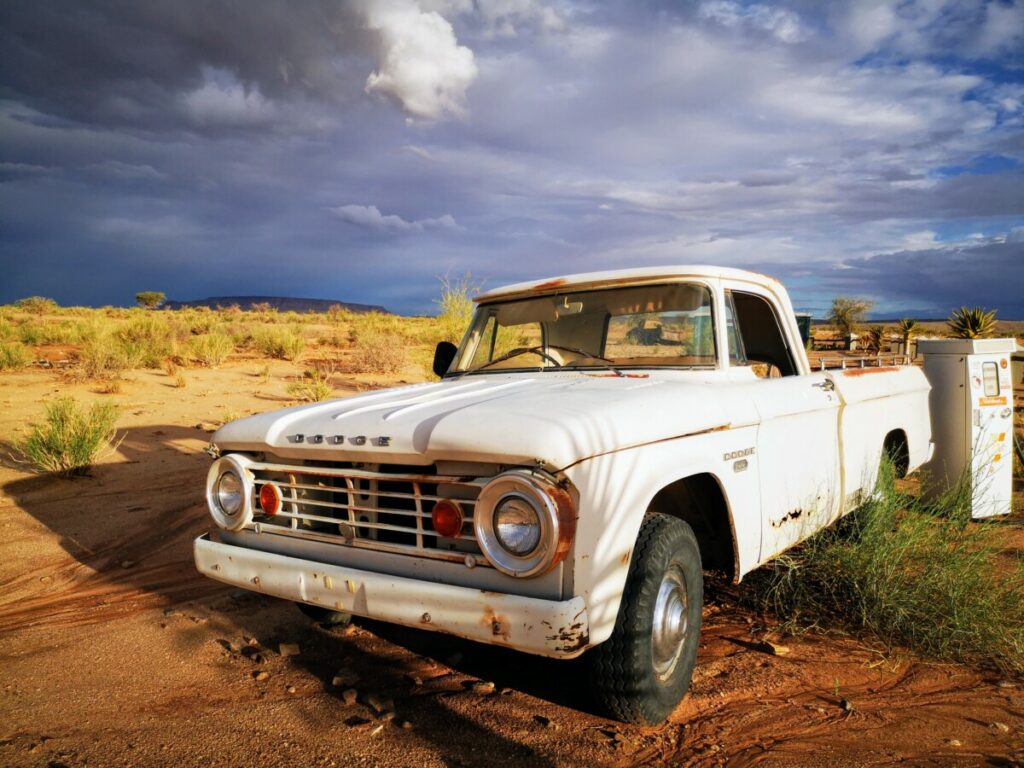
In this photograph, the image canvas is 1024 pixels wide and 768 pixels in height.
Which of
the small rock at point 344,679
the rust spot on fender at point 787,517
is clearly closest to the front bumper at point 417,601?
the small rock at point 344,679

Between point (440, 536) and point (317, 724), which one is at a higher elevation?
point (440, 536)

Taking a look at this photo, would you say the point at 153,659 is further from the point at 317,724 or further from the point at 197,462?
the point at 197,462

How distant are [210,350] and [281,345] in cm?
251

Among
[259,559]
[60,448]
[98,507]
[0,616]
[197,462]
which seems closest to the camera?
[259,559]

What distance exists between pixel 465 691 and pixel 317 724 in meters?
0.62

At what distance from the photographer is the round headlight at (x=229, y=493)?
3029 millimetres

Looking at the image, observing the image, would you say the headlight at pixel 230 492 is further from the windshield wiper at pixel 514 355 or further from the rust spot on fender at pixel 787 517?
the rust spot on fender at pixel 787 517

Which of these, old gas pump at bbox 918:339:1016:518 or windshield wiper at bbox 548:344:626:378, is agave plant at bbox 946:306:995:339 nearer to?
old gas pump at bbox 918:339:1016:518

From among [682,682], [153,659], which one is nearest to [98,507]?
[153,659]

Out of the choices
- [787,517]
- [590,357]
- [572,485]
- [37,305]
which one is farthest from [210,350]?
[37,305]

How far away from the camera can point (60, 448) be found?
6805 millimetres

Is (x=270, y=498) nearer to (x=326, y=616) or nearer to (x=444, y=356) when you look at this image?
(x=326, y=616)

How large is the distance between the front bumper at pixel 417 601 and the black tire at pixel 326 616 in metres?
0.77

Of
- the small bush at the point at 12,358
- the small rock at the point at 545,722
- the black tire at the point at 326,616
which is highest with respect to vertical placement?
the small bush at the point at 12,358
